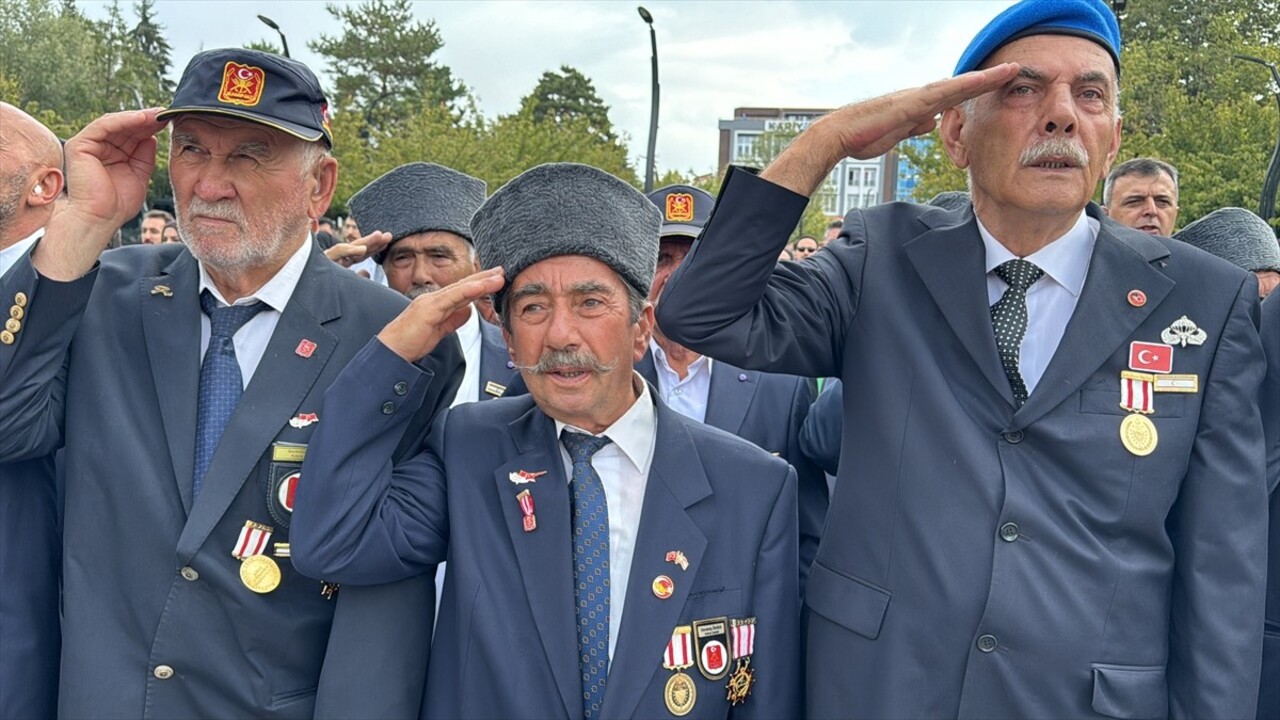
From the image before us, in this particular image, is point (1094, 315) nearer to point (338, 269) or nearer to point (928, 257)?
point (928, 257)

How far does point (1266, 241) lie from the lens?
15.7 feet

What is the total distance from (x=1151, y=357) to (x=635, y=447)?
121 cm

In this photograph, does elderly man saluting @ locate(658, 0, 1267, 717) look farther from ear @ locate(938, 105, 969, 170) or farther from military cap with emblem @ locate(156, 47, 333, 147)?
military cap with emblem @ locate(156, 47, 333, 147)

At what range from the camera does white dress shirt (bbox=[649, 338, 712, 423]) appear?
4711 millimetres

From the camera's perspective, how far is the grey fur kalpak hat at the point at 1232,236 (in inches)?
171

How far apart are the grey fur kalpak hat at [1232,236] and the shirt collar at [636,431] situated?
238cm

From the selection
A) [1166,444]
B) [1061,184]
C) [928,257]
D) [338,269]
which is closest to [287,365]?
[338,269]

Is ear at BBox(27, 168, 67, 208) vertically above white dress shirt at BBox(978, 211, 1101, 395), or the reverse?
ear at BBox(27, 168, 67, 208)

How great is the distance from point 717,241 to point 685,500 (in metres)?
0.63

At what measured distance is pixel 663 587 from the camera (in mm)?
2652

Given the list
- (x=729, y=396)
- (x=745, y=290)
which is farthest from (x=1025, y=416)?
(x=729, y=396)

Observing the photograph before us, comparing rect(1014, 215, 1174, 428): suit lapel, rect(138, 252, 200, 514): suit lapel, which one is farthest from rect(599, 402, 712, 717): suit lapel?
A: rect(138, 252, 200, 514): suit lapel

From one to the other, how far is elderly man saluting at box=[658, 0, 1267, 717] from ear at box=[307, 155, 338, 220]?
118 cm

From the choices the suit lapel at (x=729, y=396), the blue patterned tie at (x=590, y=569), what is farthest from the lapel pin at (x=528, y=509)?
the suit lapel at (x=729, y=396)
